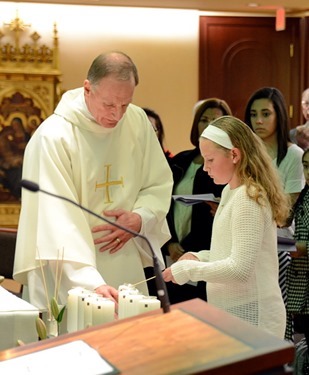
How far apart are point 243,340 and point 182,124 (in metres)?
7.83

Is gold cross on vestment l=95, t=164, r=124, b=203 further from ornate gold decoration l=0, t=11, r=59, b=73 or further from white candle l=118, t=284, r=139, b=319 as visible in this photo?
ornate gold decoration l=0, t=11, r=59, b=73

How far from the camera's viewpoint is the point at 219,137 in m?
3.41

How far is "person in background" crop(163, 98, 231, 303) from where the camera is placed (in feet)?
17.5

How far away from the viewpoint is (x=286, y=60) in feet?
31.5

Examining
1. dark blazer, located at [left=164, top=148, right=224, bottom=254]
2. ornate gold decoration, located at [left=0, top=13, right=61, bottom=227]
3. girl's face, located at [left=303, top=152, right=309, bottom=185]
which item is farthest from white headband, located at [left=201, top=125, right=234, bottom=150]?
ornate gold decoration, located at [left=0, top=13, right=61, bottom=227]

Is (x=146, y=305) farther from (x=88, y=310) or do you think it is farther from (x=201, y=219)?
(x=201, y=219)

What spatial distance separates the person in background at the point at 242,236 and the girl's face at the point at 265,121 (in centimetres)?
187

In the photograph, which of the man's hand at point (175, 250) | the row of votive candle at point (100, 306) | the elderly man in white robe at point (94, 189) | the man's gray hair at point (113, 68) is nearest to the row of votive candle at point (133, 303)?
the row of votive candle at point (100, 306)

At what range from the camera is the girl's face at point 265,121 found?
5.35m

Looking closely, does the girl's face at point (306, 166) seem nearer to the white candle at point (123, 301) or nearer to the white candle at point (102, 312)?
the white candle at point (123, 301)

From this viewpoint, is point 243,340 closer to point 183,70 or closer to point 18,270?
point 18,270

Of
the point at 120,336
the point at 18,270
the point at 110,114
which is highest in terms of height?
the point at 110,114

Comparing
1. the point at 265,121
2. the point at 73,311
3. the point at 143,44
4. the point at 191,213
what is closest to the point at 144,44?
the point at 143,44

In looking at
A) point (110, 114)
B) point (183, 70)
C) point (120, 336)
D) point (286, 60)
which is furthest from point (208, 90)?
point (120, 336)
